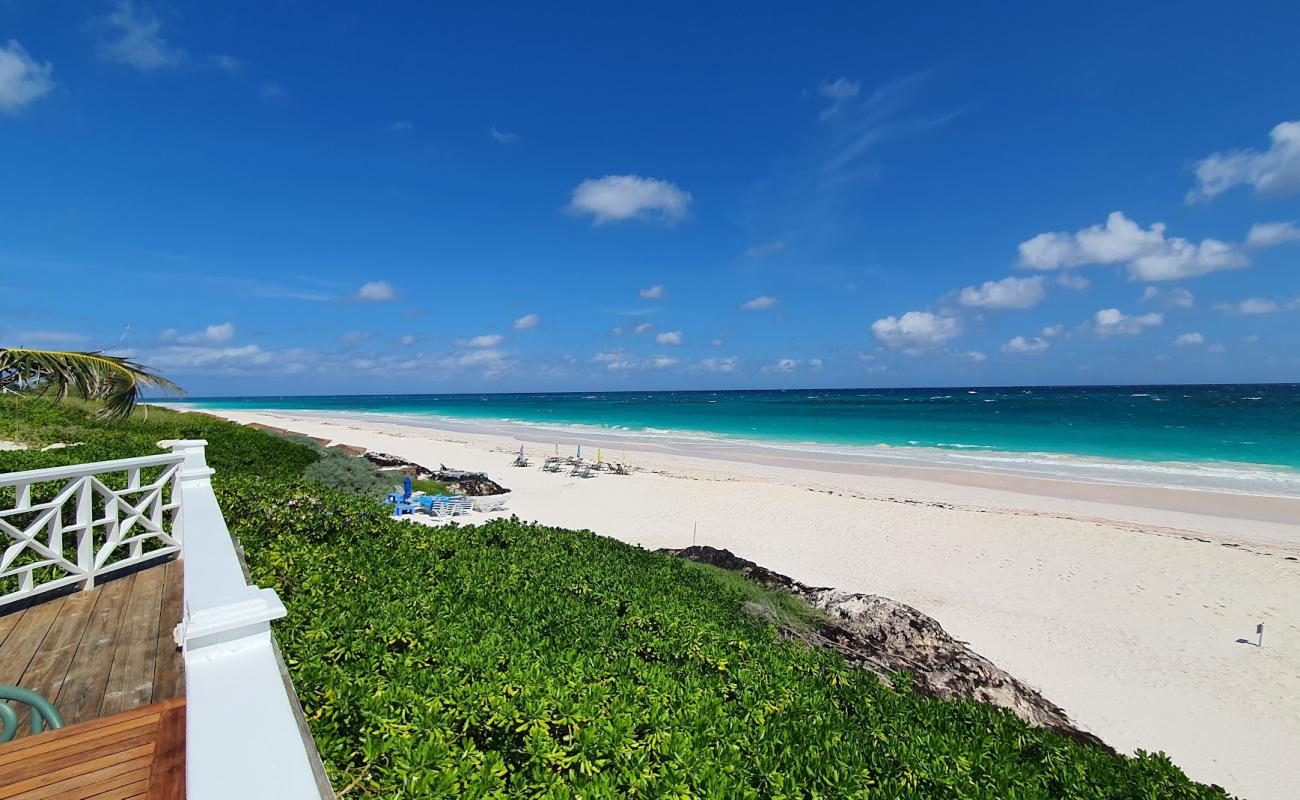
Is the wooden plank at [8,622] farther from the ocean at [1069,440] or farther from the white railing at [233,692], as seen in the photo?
the ocean at [1069,440]

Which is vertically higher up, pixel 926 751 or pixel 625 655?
pixel 625 655

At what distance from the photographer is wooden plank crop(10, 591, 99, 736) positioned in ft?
12.3

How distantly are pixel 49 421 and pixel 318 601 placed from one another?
17449 millimetres

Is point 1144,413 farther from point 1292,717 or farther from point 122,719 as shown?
point 122,719

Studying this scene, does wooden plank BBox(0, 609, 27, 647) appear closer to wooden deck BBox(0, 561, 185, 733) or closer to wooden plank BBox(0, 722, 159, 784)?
wooden deck BBox(0, 561, 185, 733)

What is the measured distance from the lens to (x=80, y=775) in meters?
2.46

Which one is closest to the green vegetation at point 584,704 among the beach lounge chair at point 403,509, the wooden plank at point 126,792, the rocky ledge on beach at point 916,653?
the wooden plank at point 126,792

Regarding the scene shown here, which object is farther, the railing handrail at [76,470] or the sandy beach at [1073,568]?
the sandy beach at [1073,568]

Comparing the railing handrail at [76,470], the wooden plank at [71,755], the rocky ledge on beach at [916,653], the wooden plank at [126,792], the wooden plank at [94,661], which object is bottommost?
the rocky ledge on beach at [916,653]

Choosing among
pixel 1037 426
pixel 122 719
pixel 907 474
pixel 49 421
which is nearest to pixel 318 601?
pixel 122 719

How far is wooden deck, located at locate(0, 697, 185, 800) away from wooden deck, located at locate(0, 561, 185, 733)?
103 cm

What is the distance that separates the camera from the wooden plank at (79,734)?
2.56m

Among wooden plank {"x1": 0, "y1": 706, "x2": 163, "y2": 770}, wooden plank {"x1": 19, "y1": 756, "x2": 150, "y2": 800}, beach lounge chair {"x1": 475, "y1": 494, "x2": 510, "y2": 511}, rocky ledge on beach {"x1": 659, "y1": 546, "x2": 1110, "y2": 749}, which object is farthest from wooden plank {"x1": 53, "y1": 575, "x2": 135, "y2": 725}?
beach lounge chair {"x1": 475, "y1": 494, "x2": 510, "y2": 511}

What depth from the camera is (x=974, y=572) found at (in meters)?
13.1
